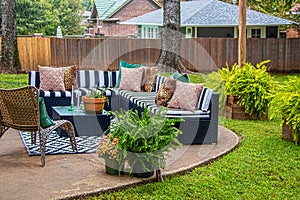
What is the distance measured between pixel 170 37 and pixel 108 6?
20099mm

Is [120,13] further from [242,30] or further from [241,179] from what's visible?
[241,179]

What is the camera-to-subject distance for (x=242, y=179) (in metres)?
4.79

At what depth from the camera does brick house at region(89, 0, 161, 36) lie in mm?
30938

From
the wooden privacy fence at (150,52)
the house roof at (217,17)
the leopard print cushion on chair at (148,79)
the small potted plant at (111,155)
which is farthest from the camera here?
the house roof at (217,17)

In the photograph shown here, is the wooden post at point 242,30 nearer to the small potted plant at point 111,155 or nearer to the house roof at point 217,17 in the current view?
the small potted plant at point 111,155

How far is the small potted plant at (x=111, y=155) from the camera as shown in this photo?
462cm

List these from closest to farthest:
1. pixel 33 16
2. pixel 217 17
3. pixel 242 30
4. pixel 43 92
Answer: pixel 43 92 → pixel 242 30 → pixel 217 17 → pixel 33 16

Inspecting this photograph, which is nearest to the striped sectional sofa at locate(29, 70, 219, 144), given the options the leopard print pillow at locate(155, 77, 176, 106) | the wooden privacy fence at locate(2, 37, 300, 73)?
the leopard print pillow at locate(155, 77, 176, 106)

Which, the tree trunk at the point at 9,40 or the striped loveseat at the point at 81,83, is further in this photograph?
the tree trunk at the point at 9,40

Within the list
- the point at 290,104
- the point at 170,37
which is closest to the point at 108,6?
the point at 170,37

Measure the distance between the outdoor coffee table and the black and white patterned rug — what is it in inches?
3.2

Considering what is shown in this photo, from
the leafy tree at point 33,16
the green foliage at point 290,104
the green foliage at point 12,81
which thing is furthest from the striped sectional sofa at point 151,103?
the leafy tree at point 33,16

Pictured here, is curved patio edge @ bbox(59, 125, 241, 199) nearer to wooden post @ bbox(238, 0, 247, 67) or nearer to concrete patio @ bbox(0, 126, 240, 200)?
concrete patio @ bbox(0, 126, 240, 200)

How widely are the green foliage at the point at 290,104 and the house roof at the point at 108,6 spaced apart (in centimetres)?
2502
